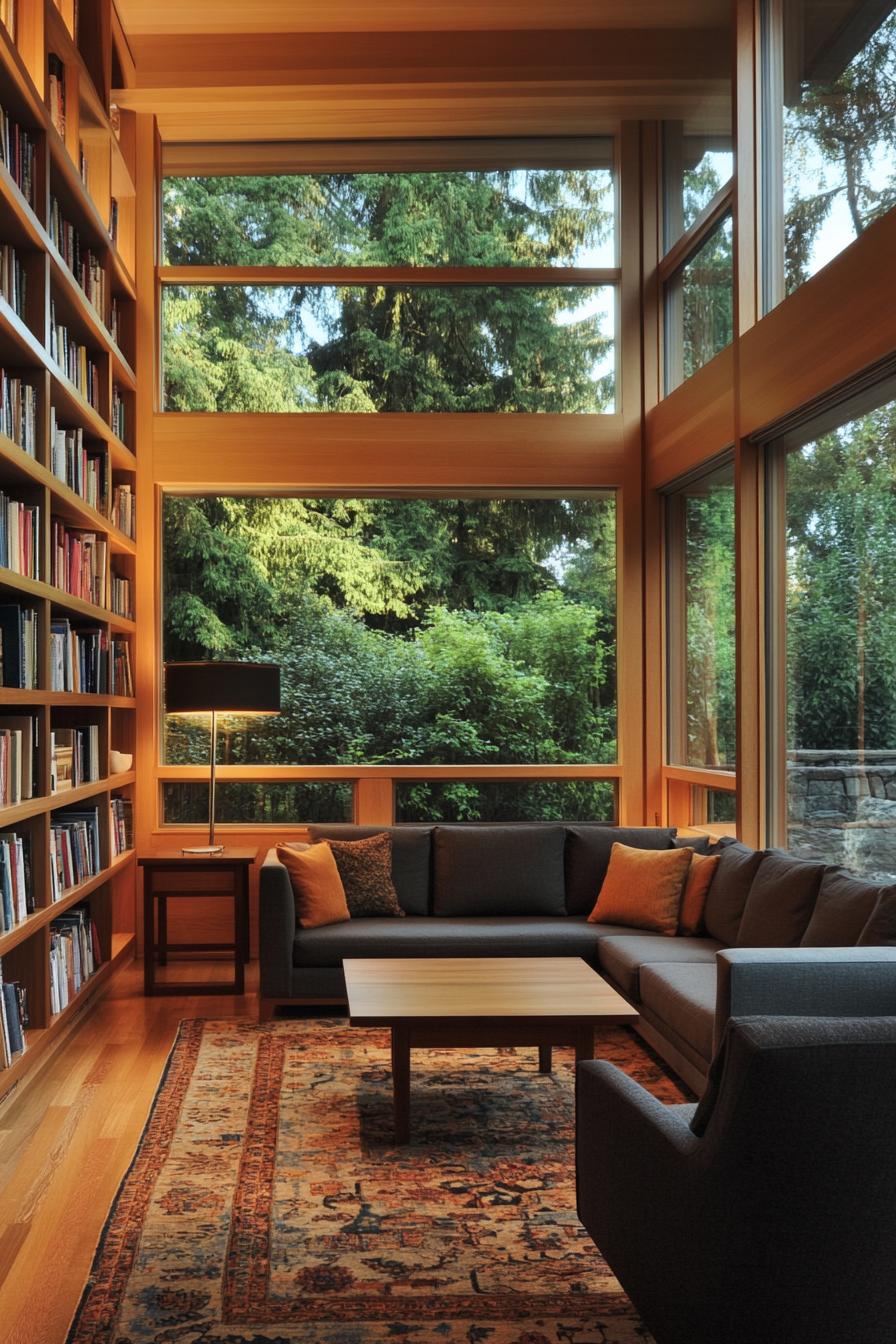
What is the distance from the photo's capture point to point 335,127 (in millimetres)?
7246

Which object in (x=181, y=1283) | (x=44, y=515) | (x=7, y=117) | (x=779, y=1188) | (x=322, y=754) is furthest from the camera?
(x=322, y=754)

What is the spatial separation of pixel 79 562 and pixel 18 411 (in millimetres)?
1176

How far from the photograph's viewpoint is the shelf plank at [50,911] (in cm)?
412

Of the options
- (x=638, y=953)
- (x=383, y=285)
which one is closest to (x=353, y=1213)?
(x=638, y=953)

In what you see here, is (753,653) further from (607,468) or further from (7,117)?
(7,117)

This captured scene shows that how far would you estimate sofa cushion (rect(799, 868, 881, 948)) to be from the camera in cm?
395

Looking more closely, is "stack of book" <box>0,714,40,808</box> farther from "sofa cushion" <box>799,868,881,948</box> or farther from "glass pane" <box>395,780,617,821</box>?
"glass pane" <box>395,780,617,821</box>

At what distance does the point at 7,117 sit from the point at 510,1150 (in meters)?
3.74

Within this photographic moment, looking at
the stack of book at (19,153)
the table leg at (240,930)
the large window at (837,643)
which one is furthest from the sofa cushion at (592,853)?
the stack of book at (19,153)

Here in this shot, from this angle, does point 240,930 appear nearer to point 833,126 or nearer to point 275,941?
point 275,941

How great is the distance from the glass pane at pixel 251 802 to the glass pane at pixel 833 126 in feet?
12.0

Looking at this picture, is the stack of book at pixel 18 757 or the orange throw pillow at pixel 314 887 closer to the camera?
the stack of book at pixel 18 757

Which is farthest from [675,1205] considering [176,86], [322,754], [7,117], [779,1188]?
[176,86]

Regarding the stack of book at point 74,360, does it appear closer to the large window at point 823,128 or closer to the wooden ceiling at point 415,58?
the wooden ceiling at point 415,58
